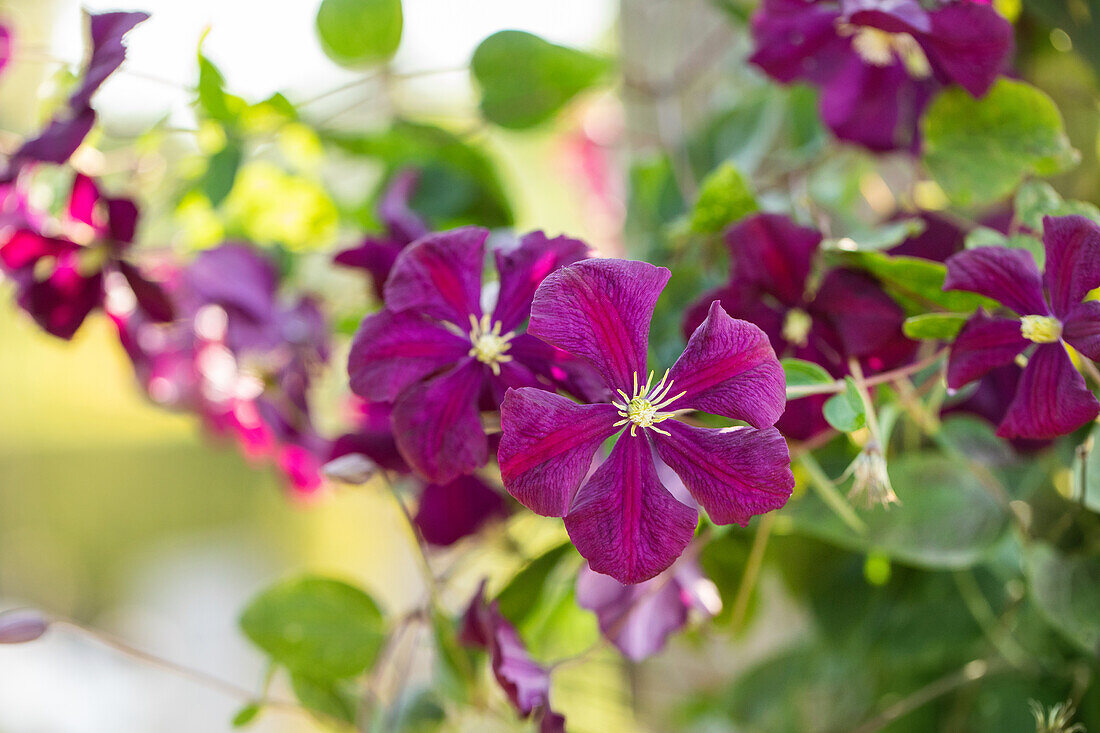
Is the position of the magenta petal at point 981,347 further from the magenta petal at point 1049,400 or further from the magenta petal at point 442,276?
the magenta petal at point 442,276

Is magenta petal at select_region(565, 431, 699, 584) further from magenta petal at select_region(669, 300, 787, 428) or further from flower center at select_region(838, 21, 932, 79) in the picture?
flower center at select_region(838, 21, 932, 79)

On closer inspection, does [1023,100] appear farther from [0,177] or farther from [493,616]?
[0,177]

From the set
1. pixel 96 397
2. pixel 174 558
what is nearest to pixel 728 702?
pixel 174 558

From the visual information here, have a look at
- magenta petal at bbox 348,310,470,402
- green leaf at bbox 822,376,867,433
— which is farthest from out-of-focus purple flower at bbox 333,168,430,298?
green leaf at bbox 822,376,867,433

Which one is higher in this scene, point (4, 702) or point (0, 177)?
point (0, 177)

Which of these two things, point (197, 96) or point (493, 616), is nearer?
point (493, 616)

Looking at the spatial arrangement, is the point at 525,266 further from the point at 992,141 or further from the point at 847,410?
the point at 992,141

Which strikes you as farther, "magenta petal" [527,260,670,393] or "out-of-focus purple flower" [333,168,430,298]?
"out-of-focus purple flower" [333,168,430,298]
